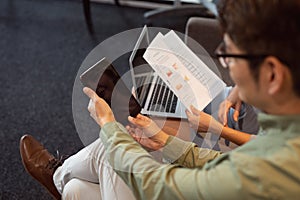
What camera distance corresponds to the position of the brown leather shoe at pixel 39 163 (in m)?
1.46

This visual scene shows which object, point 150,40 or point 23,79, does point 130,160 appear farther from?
point 23,79

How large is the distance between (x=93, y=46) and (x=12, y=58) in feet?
1.36

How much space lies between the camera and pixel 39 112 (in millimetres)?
1964

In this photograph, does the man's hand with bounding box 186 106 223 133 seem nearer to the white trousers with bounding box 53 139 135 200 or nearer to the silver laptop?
the silver laptop

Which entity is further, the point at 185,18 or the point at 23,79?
the point at 185,18

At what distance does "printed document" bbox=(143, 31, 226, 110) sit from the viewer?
1335 mm

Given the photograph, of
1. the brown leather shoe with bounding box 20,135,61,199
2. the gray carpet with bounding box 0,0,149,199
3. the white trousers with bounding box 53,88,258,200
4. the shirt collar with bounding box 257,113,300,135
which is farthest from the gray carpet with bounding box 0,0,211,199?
the shirt collar with bounding box 257,113,300,135

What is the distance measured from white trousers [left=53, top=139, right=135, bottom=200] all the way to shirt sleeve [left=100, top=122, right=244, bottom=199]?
9.0 inches

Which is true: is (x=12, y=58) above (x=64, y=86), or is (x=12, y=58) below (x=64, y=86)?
above

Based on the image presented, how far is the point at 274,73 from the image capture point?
72cm

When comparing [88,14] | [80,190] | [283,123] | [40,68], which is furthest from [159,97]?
[88,14]

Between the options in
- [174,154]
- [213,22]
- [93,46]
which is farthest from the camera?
[93,46]

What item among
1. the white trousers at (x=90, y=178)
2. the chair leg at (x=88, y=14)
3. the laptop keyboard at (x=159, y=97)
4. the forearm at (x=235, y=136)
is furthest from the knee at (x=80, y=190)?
the chair leg at (x=88, y=14)

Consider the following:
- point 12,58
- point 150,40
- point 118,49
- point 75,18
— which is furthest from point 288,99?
point 75,18
